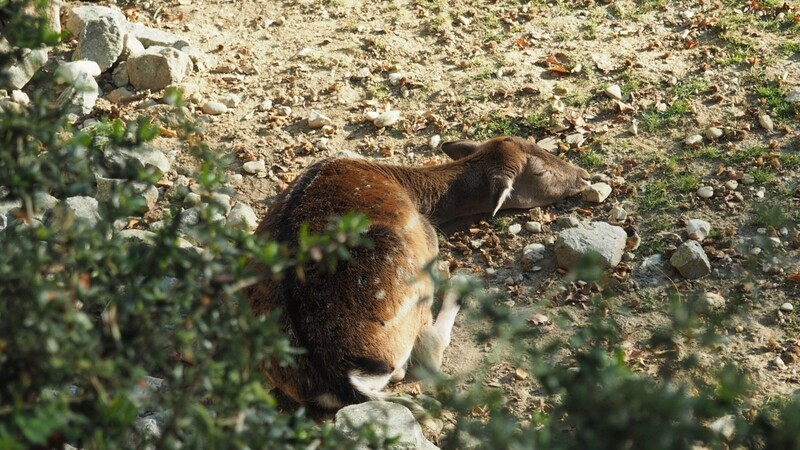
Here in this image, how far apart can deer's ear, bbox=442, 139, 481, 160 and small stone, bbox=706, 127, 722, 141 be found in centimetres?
186

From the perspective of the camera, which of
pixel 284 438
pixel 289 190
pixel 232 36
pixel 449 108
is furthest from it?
pixel 232 36

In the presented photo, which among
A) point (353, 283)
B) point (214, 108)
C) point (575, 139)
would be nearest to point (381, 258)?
point (353, 283)

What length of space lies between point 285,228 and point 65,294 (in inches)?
146

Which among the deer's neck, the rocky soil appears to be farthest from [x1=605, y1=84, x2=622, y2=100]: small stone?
the deer's neck

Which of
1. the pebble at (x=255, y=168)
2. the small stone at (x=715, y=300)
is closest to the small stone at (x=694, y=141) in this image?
the small stone at (x=715, y=300)

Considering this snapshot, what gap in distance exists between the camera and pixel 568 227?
7750 mm

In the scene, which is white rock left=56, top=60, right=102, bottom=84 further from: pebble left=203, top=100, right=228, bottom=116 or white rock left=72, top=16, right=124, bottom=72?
pebble left=203, top=100, right=228, bottom=116

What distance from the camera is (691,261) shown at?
7004mm

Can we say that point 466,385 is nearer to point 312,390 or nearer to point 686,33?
point 312,390

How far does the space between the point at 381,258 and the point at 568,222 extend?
188 centimetres

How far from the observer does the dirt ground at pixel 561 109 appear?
6.99 m

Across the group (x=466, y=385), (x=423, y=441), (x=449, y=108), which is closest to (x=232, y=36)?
(x=449, y=108)

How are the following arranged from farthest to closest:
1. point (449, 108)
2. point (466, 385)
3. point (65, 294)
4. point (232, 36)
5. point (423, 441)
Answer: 1. point (232, 36)
2. point (449, 108)
3. point (466, 385)
4. point (423, 441)
5. point (65, 294)

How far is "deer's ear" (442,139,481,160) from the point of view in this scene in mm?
8359
